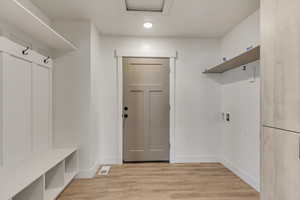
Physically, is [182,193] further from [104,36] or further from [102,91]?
[104,36]

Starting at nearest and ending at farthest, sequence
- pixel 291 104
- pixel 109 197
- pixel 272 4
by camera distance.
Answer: pixel 291 104
pixel 272 4
pixel 109 197

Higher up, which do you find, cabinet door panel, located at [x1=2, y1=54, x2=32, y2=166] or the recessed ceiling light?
the recessed ceiling light

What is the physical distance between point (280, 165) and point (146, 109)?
2523 mm

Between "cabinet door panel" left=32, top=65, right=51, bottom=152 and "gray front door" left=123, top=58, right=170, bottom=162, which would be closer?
"cabinet door panel" left=32, top=65, right=51, bottom=152

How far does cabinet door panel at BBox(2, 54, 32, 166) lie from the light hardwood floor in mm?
772

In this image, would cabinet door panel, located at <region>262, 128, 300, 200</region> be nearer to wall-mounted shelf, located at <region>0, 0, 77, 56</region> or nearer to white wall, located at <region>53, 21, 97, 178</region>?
wall-mounted shelf, located at <region>0, 0, 77, 56</region>

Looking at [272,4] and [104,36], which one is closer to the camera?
[272,4]

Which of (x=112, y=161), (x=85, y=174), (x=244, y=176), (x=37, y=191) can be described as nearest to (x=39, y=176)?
(x=37, y=191)

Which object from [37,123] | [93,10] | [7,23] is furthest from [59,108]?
[93,10]

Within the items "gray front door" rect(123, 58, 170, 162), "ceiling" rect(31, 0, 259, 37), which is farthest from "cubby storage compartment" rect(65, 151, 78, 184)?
"ceiling" rect(31, 0, 259, 37)

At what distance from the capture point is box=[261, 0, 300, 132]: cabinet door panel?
3.51ft

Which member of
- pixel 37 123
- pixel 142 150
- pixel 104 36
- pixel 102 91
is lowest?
pixel 142 150

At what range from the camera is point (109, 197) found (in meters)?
2.30

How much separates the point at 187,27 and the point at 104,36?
4.73ft
